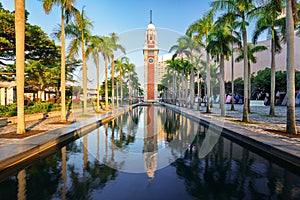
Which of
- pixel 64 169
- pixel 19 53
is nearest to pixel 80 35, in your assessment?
pixel 19 53

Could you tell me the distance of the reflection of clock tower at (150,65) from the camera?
90794 mm

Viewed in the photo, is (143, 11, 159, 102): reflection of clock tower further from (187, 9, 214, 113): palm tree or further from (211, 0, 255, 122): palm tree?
(211, 0, 255, 122): palm tree

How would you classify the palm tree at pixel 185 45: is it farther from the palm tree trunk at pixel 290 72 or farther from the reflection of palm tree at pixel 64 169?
the reflection of palm tree at pixel 64 169

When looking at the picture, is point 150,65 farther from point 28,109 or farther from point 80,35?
point 28,109

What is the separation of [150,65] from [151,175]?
292 ft

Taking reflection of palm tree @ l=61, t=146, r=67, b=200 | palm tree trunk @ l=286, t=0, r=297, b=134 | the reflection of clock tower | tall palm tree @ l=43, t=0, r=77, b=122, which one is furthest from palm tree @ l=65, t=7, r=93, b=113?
the reflection of clock tower

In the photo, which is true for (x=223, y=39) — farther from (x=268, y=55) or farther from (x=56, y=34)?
(x=268, y=55)

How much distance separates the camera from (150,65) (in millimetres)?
Result: 93500

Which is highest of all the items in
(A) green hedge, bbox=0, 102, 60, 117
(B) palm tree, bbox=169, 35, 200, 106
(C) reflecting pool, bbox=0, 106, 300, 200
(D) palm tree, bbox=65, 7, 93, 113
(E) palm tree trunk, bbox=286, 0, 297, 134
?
(B) palm tree, bbox=169, 35, 200, 106

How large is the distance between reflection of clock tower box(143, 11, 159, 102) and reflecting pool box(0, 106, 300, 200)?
81134mm

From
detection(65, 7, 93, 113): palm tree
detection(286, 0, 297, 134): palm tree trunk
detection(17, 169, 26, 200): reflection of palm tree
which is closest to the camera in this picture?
detection(17, 169, 26, 200): reflection of palm tree

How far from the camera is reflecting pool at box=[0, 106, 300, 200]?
4.89 m

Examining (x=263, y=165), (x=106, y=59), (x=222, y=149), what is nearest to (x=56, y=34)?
(x=106, y=59)

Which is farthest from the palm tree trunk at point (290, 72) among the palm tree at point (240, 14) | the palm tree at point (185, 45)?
the palm tree at point (185, 45)
